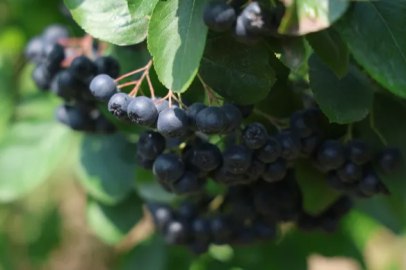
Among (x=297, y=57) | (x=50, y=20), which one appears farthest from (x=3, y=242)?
(x=297, y=57)

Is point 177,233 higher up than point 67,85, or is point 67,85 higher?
point 67,85

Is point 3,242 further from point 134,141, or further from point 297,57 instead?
point 297,57

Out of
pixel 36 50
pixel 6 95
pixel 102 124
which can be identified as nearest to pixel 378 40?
pixel 102 124

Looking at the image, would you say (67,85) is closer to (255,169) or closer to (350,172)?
(255,169)

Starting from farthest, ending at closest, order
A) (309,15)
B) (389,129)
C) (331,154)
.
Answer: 1. (389,129)
2. (331,154)
3. (309,15)


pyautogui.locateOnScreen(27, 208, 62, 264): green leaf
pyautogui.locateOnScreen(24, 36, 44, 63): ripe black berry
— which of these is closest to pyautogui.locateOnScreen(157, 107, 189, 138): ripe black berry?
pyautogui.locateOnScreen(24, 36, 44, 63): ripe black berry

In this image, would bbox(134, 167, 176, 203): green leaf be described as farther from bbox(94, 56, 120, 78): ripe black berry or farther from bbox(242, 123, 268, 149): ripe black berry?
bbox(242, 123, 268, 149): ripe black berry
